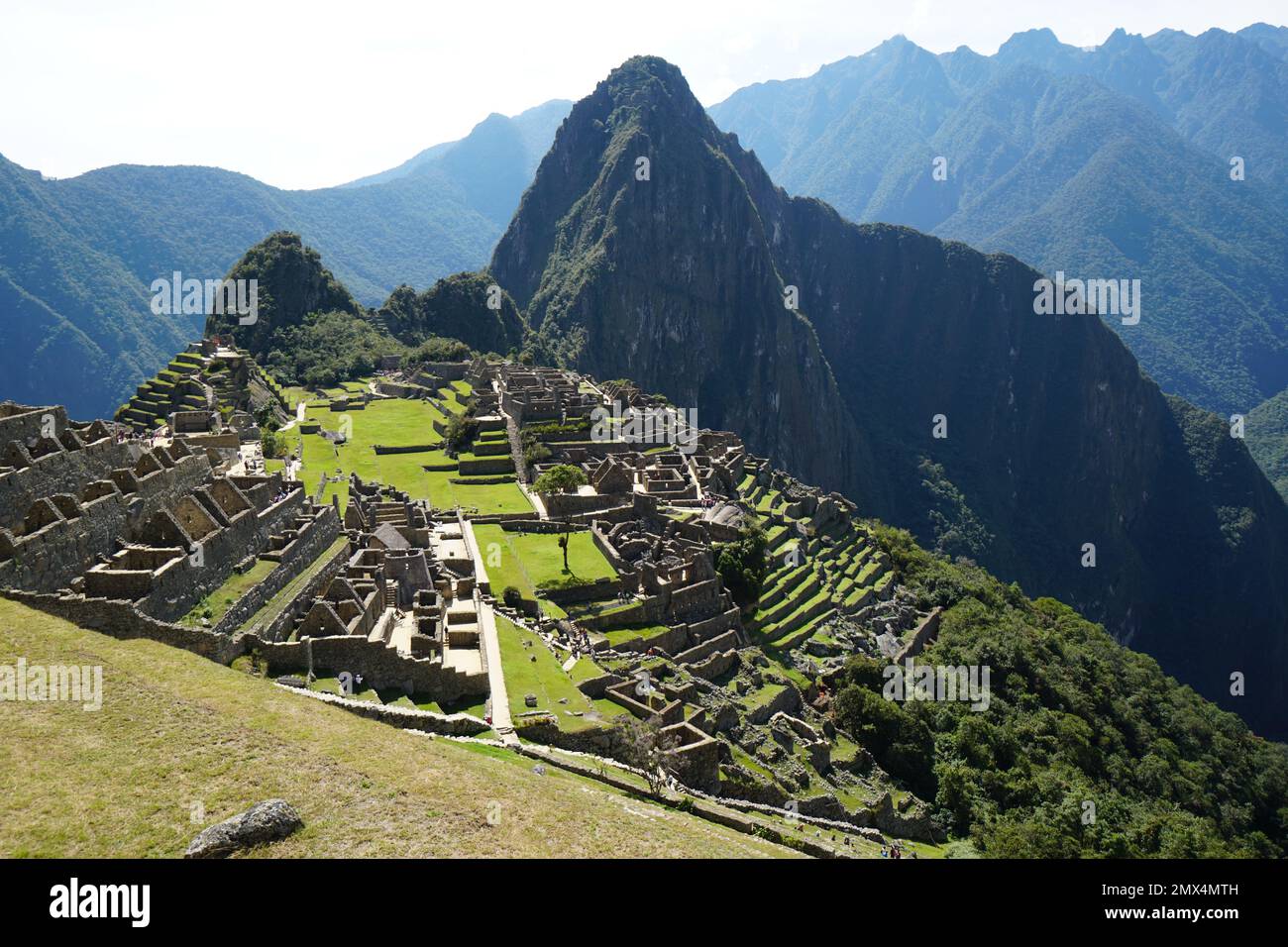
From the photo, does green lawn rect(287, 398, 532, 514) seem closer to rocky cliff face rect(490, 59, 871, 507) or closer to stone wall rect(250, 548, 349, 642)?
stone wall rect(250, 548, 349, 642)

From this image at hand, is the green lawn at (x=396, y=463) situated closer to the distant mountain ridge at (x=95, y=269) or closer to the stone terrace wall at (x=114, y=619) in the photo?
the stone terrace wall at (x=114, y=619)

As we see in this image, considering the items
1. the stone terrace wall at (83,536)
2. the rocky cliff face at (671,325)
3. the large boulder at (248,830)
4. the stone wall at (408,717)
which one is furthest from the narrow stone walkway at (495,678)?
the rocky cliff face at (671,325)

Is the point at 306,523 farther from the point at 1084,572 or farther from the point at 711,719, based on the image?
the point at 1084,572

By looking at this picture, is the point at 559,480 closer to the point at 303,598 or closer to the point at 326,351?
the point at 303,598

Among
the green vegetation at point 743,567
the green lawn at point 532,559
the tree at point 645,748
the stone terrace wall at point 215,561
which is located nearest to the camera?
the stone terrace wall at point 215,561

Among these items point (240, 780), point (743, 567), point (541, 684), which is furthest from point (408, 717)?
point (743, 567)

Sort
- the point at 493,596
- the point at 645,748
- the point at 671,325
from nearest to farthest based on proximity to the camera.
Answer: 1. the point at 645,748
2. the point at 493,596
3. the point at 671,325
